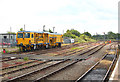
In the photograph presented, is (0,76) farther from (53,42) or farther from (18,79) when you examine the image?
(53,42)

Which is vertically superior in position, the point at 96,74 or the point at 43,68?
the point at 43,68

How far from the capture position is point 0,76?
8.23m

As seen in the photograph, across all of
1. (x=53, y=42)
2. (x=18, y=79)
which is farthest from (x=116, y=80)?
(x=53, y=42)

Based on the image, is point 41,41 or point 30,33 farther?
point 41,41

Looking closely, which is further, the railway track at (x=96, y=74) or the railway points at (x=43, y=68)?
the railway points at (x=43, y=68)

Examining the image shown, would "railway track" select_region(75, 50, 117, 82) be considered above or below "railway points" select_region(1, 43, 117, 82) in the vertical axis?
below

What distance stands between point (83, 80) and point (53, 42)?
2106 centimetres

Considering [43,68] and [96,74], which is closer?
[96,74]

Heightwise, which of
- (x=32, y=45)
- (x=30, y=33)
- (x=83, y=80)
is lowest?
(x=83, y=80)

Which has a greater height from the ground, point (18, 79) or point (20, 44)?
point (20, 44)

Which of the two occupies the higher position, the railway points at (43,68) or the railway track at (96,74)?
the railway points at (43,68)

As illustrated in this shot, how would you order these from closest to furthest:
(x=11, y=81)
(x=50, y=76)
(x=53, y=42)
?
(x=11, y=81) → (x=50, y=76) → (x=53, y=42)

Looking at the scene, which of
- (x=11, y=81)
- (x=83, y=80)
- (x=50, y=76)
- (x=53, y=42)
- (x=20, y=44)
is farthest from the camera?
(x=53, y=42)

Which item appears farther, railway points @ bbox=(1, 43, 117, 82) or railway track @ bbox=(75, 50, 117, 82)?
railway points @ bbox=(1, 43, 117, 82)
